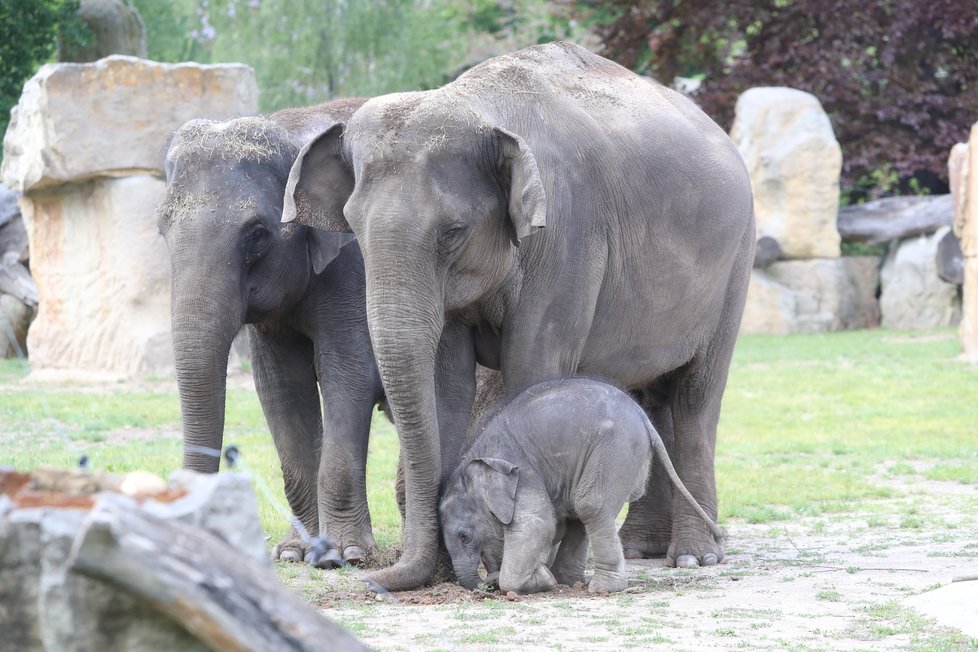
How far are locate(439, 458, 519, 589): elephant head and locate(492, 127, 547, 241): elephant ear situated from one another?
37.9 inches

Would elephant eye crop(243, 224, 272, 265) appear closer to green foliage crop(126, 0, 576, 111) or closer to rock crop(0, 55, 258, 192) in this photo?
rock crop(0, 55, 258, 192)

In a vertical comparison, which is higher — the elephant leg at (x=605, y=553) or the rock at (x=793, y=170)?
the rock at (x=793, y=170)

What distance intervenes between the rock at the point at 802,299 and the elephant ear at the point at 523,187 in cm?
1502

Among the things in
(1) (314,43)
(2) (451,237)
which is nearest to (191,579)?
(2) (451,237)

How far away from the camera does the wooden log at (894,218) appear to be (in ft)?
70.2

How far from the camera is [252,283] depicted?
6945 mm

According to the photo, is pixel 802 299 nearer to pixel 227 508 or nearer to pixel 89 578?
pixel 227 508

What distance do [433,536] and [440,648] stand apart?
1389mm

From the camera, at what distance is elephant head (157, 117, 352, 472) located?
6.66 metres

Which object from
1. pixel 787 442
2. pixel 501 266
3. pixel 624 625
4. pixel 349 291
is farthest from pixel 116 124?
pixel 624 625

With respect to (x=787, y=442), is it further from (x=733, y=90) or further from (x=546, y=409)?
(x=733, y=90)

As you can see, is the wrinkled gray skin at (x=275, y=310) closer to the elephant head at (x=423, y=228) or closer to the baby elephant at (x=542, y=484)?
the elephant head at (x=423, y=228)

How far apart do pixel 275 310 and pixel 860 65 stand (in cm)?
1866

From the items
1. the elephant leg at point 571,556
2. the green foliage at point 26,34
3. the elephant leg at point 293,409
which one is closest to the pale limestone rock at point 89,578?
the elephant leg at point 571,556
